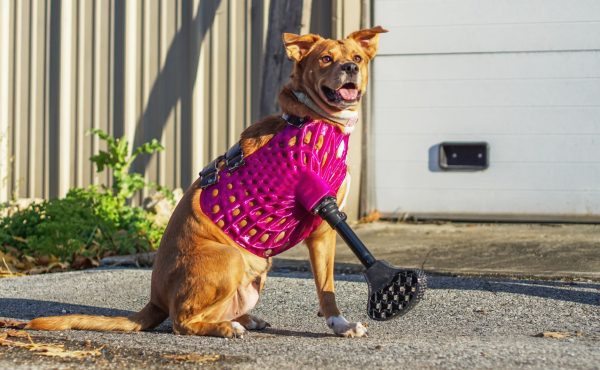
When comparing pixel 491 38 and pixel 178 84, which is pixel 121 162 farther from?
pixel 491 38

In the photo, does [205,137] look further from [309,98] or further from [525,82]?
[309,98]

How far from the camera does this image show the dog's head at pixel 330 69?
4430 mm

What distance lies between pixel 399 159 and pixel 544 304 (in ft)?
12.9

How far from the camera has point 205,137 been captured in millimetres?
9406

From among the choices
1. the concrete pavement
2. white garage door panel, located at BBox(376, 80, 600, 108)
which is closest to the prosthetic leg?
the concrete pavement

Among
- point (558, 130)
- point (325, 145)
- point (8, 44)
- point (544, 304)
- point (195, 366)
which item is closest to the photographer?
point (195, 366)

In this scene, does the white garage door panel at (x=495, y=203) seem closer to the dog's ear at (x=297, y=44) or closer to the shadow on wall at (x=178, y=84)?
the shadow on wall at (x=178, y=84)

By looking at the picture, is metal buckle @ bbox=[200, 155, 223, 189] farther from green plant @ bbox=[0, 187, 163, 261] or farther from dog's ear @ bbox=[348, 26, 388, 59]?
green plant @ bbox=[0, 187, 163, 261]

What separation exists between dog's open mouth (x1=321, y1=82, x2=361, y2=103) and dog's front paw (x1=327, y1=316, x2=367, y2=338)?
98cm

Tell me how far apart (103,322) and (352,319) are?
1.30m

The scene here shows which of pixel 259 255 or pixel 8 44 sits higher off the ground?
A: pixel 8 44

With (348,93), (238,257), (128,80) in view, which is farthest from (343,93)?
(128,80)

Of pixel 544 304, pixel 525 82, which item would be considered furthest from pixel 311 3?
pixel 544 304

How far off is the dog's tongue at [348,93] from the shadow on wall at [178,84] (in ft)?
16.7
